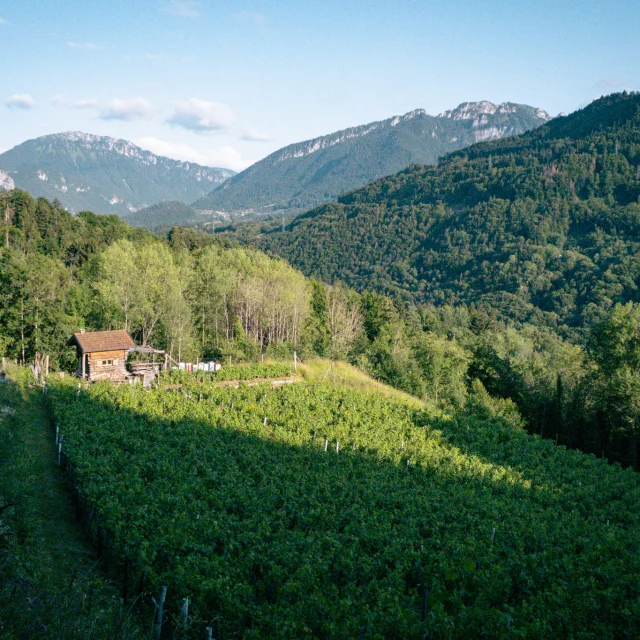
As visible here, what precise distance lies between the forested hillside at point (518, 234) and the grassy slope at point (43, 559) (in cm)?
8868

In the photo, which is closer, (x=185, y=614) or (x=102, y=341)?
(x=185, y=614)

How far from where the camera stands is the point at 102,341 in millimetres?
32438

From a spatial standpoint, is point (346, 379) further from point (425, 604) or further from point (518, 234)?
point (518, 234)

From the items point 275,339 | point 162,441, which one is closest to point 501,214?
point 275,339

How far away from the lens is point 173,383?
3234 centimetres

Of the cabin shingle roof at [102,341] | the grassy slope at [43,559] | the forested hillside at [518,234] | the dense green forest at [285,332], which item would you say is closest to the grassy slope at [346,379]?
the dense green forest at [285,332]

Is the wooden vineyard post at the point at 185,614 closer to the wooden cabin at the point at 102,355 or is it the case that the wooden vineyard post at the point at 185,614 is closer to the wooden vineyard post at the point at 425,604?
the wooden vineyard post at the point at 425,604

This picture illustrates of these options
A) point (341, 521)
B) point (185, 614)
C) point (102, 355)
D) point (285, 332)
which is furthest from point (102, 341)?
point (185, 614)

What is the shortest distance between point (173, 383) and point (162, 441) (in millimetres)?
12006

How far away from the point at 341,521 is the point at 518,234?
138 m

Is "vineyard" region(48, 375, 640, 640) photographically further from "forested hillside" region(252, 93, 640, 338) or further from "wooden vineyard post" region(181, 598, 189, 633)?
"forested hillside" region(252, 93, 640, 338)

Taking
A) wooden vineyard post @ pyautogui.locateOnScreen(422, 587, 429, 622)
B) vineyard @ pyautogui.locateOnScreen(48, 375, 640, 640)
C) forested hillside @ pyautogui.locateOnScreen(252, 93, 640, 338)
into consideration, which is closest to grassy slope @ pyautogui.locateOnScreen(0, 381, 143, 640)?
vineyard @ pyautogui.locateOnScreen(48, 375, 640, 640)

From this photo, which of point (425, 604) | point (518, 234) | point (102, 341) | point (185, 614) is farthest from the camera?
point (518, 234)

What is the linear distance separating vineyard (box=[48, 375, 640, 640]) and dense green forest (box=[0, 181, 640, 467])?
8.39 metres
